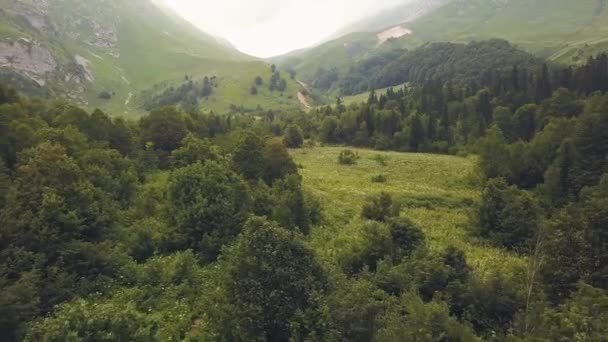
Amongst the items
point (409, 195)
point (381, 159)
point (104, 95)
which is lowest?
point (381, 159)

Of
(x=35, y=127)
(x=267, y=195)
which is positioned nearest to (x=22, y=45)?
(x=35, y=127)

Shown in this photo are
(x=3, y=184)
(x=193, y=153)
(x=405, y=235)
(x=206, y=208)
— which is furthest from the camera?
(x=193, y=153)

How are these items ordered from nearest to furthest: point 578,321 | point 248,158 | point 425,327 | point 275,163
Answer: point 425,327, point 578,321, point 248,158, point 275,163

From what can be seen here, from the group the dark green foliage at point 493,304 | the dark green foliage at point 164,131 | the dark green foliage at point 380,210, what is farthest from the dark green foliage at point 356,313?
the dark green foliage at point 164,131

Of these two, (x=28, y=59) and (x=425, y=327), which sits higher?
(x=28, y=59)

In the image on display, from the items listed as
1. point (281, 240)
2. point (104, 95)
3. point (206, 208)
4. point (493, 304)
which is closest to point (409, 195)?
point (206, 208)

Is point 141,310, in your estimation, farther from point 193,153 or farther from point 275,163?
point 275,163
